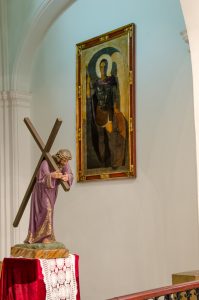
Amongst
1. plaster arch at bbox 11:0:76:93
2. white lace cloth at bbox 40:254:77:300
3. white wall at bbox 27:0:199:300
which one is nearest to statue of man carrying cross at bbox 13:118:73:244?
white lace cloth at bbox 40:254:77:300

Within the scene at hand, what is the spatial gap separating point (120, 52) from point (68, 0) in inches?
45.0

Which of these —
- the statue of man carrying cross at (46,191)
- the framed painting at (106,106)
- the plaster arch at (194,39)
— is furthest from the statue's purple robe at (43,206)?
the framed painting at (106,106)

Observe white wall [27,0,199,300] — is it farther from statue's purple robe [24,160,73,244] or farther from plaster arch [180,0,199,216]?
statue's purple robe [24,160,73,244]

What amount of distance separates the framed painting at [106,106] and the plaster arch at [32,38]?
2.30ft

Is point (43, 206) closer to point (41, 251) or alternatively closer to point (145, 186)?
point (41, 251)

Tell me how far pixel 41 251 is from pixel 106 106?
4.12 meters

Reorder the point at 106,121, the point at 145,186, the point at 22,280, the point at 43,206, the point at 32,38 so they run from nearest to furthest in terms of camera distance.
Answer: the point at 22,280 < the point at 43,206 < the point at 145,186 < the point at 106,121 < the point at 32,38

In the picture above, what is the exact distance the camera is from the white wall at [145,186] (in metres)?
8.20

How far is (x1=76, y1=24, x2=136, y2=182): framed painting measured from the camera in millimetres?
9062

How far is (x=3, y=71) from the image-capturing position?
36.1 feet

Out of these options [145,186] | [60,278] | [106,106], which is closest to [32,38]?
[106,106]

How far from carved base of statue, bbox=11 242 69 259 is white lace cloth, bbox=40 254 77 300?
0.06m

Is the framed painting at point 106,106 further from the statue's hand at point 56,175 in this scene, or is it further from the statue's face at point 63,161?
the statue's hand at point 56,175

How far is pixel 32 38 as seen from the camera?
33.9ft
